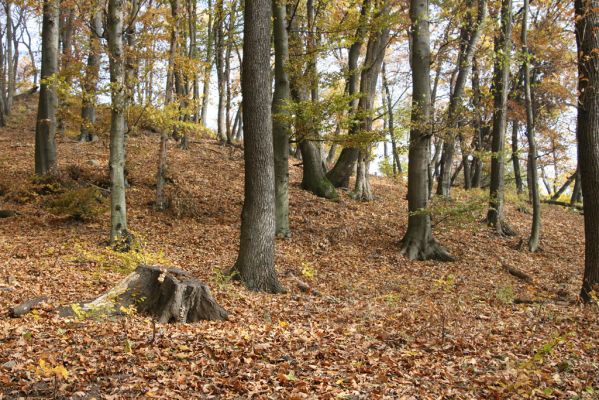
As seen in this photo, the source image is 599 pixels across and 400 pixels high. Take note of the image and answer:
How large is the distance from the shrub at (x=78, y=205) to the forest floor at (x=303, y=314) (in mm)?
312

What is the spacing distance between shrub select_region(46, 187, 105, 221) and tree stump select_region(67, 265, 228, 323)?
5.83m

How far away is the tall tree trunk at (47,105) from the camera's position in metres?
13.9

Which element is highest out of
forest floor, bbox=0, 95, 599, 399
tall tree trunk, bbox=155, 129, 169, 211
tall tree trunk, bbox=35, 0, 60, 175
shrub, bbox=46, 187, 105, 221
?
tall tree trunk, bbox=35, 0, 60, 175

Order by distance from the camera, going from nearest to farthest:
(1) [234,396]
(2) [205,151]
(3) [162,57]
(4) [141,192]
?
(1) [234,396], (3) [162,57], (4) [141,192], (2) [205,151]

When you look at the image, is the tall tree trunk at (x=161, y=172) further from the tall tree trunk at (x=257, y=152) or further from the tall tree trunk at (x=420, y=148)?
the tall tree trunk at (x=420, y=148)

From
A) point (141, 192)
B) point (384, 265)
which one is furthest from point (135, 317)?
point (141, 192)

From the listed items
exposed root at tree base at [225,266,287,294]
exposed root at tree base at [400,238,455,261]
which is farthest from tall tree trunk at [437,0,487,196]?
exposed root at tree base at [225,266,287,294]

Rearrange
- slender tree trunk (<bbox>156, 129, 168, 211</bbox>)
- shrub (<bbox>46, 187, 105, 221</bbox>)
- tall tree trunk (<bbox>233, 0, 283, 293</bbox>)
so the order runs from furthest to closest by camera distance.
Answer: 1. slender tree trunk (<bbox>156, 129, 168, 211</bbox>)
2. shrub (<bbox>46, 187, 105, 221</bbox>)
3. tall tree trunk (<bbox>233, 0, 283, 293</bbox>)

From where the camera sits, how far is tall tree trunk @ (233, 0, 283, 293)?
826 cm

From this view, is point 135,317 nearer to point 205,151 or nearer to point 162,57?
point 162,57

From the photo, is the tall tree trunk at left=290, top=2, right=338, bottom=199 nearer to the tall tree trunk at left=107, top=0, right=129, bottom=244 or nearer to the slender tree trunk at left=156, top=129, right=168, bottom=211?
the tall tree trunk at left=107, top=0, right=129, bottom=244

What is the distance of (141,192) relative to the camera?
15.1 metres

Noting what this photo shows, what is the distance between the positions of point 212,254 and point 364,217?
236 inches

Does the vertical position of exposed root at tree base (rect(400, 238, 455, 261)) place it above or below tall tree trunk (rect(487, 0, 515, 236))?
below
